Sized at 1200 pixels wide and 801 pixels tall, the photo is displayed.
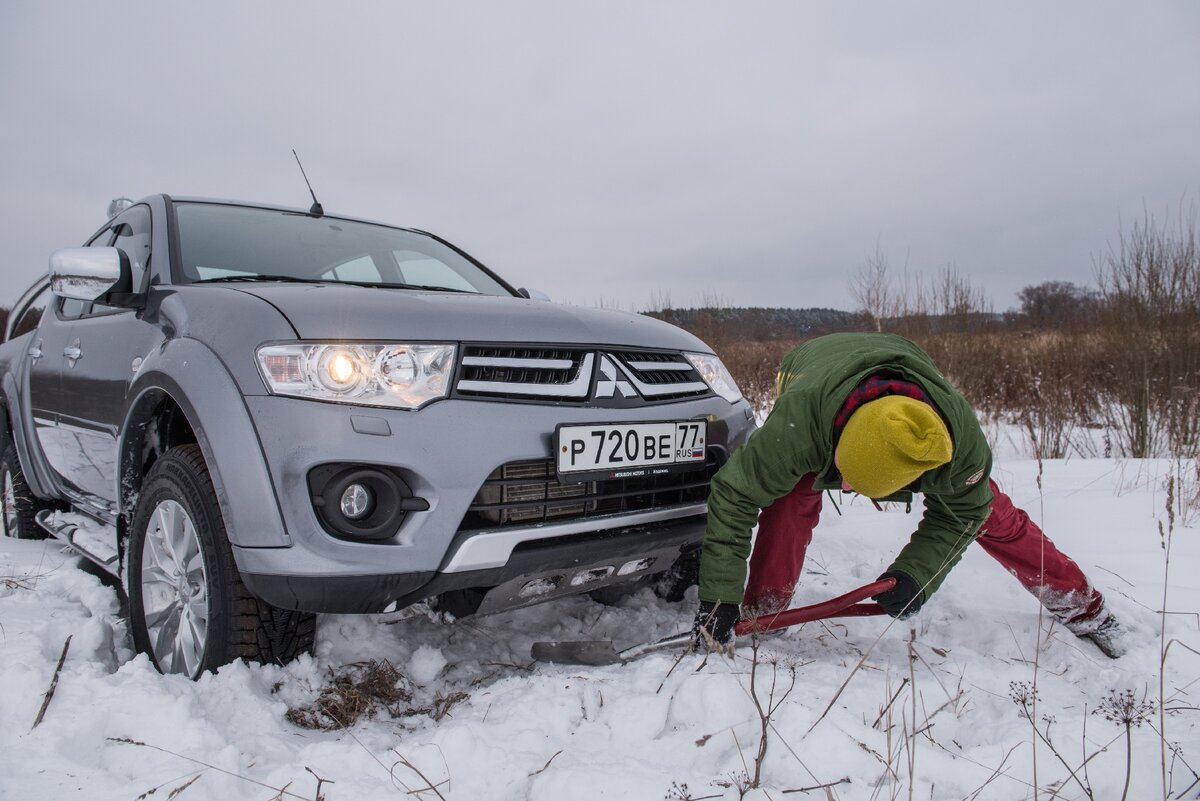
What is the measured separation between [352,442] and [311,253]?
1.28 meters

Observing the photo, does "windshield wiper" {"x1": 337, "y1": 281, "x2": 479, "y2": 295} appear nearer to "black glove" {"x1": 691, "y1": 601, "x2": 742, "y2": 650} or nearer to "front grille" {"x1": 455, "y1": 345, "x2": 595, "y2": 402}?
"front grille" {"x1": 455, "y1": 345, "x2": 595, "y2": 402}

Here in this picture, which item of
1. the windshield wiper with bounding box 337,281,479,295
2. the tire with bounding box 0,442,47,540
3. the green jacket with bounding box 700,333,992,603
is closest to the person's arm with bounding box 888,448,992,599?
the green jacket with bounding box 700,333,992,603

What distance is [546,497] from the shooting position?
1.84 meters

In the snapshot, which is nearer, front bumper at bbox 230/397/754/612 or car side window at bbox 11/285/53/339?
front bumper at bbox 230/397/754/612

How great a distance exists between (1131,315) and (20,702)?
7108mm

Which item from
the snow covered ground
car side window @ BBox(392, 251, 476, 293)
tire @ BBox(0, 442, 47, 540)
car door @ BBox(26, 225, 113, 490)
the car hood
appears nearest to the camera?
the snow covered ground

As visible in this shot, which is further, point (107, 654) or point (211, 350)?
point (107, 654)

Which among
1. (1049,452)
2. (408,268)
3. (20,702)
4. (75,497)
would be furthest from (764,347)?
(20,702)

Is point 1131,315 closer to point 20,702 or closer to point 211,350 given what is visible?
point 211,350

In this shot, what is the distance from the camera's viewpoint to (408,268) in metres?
2.95

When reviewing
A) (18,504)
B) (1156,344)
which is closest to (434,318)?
(18,504)

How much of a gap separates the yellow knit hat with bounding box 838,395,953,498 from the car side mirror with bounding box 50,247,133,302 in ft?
7.11

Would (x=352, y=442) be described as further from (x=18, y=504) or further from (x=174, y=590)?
(x=18, y=504)

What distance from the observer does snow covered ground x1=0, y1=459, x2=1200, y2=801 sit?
4.67 feet
